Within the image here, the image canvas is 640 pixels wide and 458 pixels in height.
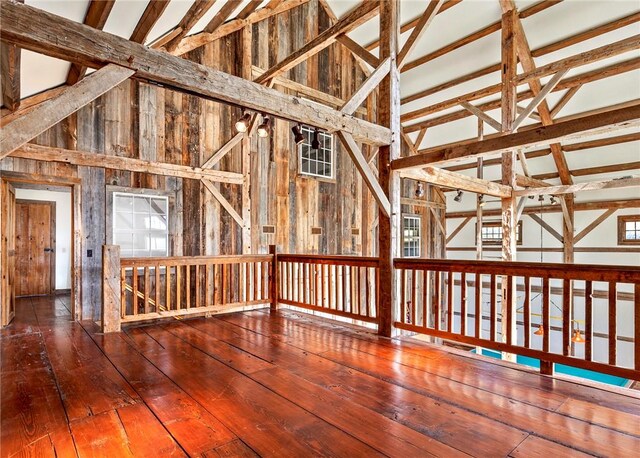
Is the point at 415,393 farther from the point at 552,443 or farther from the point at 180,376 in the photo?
the point at 180,376

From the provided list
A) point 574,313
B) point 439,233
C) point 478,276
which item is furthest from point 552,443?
point 574,313

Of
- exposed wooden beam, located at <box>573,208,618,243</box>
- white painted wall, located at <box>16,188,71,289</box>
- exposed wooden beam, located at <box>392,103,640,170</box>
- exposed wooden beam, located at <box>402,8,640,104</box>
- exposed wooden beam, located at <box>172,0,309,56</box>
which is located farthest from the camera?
exposed wooden beam, located at <box>573,208,618,243</box>

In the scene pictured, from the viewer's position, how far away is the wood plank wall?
4.85m

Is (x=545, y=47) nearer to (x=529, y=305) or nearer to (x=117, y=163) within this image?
(x=529, y=305)

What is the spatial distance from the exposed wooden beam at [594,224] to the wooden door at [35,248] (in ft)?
42.3

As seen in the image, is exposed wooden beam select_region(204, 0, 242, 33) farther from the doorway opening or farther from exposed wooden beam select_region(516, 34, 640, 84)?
exposed wooden beam select_region(516, 34, 640, 84)

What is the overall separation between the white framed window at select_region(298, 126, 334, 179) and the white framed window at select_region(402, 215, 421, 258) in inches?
124

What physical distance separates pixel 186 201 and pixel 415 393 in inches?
179

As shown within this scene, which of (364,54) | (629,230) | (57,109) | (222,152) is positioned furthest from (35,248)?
(629,230)

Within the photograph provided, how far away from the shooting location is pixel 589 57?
18.8ft

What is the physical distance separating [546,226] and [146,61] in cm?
1101

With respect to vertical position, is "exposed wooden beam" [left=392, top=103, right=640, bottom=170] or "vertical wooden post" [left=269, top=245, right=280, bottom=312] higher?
"exposed wooden beam" [left=392, top=103, right=640, bottom=170]

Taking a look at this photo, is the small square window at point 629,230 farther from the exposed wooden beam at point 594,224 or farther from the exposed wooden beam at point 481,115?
the exposed wooden beam at point 481,115

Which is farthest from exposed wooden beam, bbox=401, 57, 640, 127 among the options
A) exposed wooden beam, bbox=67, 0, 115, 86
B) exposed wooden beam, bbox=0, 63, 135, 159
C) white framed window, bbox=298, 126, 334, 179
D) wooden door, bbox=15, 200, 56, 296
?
wooden door, bbox=15, 200, 56, 296
